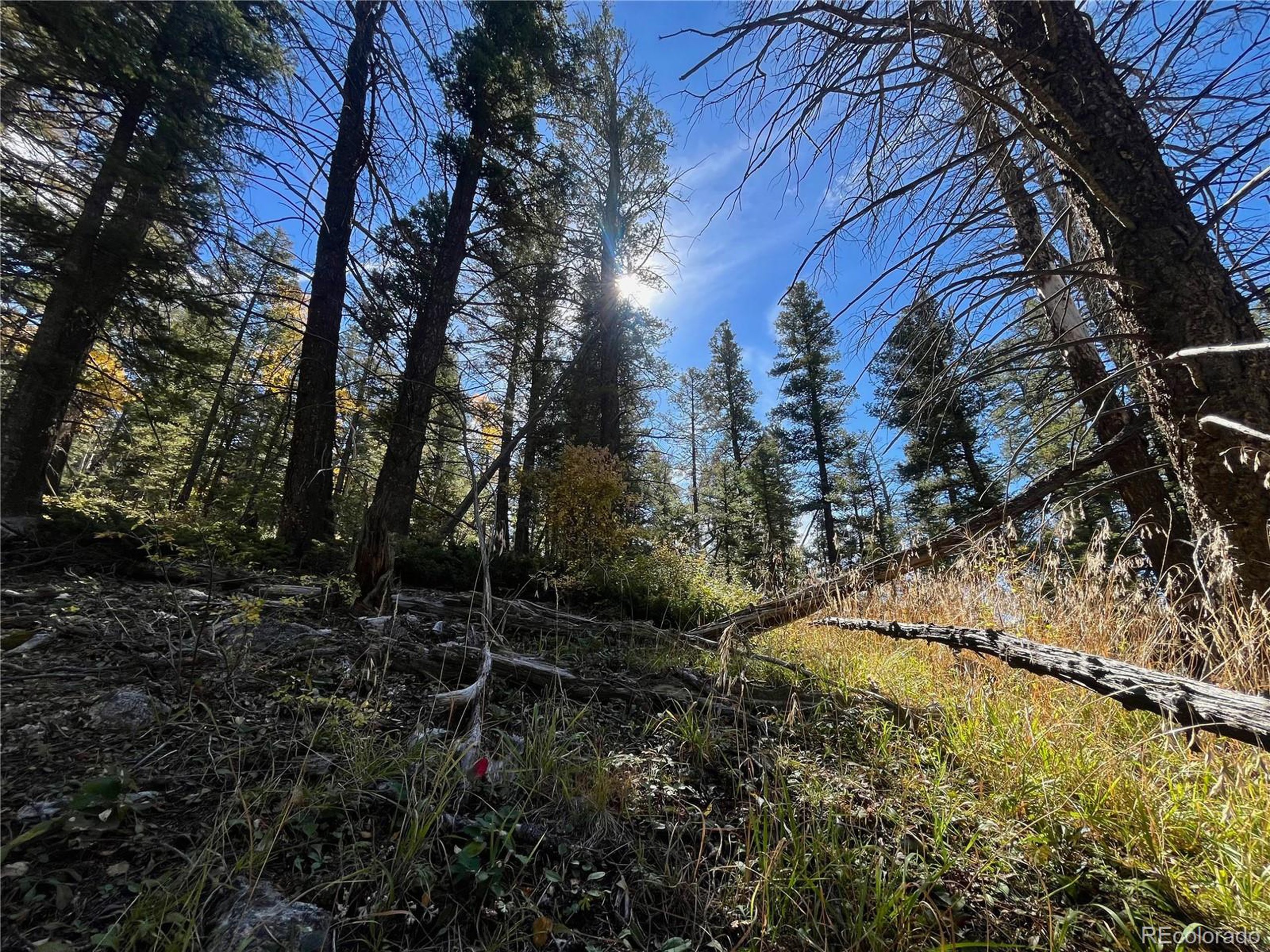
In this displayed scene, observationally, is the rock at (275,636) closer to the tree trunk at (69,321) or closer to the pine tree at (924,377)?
the pine tree at (924,377)

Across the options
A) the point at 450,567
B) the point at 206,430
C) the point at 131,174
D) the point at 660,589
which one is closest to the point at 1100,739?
the point at 660,589

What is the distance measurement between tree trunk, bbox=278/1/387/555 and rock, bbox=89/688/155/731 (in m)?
3.09

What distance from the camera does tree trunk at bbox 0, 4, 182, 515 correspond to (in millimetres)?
3852

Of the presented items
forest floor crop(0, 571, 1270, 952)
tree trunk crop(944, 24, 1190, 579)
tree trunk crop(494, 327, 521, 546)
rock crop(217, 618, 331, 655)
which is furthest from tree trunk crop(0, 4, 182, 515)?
tree trunk crop(944, 24, 1190, 579)

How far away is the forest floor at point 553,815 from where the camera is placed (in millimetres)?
1047

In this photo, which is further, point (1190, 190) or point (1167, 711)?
point (1190, 190)

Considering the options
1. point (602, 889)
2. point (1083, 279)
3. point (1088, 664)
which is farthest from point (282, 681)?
point (1083, 279)

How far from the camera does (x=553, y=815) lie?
57.5 inches

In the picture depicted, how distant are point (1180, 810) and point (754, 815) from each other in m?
1.30

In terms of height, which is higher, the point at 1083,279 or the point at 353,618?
the point at 1083,279

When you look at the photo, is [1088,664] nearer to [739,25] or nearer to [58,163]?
[739,25]

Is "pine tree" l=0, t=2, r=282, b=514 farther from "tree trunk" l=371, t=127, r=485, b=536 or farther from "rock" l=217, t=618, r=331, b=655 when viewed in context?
"rock" l=217, t=618, r=331, b=655

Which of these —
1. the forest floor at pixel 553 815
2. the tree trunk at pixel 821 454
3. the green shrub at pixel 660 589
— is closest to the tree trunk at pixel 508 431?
the green shrub at pixel 660 589

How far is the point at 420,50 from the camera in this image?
378 centimetres
